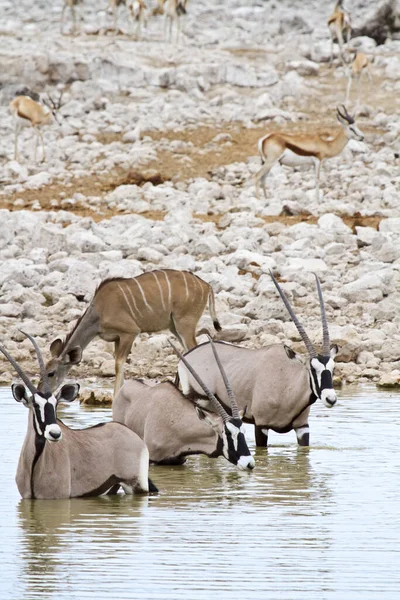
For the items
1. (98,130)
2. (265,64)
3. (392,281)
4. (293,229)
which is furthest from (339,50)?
(392,281)

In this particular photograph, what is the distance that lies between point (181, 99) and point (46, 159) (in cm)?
517

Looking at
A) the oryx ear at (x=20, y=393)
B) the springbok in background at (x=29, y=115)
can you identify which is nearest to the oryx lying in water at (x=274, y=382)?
the oryx ear at (x=20, y=393)

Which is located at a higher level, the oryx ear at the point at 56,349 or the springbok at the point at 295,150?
the springbok at the point at 295,150

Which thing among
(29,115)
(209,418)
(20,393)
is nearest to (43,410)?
(20,393)

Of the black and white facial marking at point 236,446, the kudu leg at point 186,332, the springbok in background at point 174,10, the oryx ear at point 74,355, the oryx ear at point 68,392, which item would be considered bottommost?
the black and white facial marking at point 236,446

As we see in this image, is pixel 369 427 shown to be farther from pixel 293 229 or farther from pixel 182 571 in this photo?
pixel 293 229

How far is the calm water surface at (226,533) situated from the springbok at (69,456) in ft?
0.27

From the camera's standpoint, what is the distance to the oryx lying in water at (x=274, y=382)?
9.12 m

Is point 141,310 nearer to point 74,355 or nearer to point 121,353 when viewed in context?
point 121,353

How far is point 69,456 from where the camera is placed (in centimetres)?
709

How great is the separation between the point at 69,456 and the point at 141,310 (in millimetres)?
4869

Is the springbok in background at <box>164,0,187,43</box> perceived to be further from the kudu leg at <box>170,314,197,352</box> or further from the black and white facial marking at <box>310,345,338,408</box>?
the black and white facial marking at <box>310,345,338,408</box>

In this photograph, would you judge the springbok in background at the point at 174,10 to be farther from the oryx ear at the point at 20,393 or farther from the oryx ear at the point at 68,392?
the oryx ear at the point at 20,393

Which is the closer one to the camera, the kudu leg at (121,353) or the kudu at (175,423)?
the kudu at (175,423)
